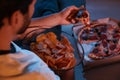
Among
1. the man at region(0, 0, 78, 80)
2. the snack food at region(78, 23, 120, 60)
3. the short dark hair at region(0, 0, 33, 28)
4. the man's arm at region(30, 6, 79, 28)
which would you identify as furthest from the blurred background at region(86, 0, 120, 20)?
the short dark hair at region(0, 0, 33, 28)

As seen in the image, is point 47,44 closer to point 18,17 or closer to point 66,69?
point 66,69

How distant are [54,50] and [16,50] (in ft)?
1.04

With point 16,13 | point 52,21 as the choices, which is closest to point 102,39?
point 52,21

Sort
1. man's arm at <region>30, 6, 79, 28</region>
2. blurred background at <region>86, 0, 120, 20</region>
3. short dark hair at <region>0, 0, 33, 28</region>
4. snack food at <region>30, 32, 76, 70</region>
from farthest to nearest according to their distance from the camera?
1. blurred background at <region>86, 0, 120, 20</region>
2. man's arm at <region>30, 6, 79, 28</region>
3. snack food at <region>30, 32, 76, 70</region>
4. short dark hair at <region>0, 0, 33, 28</region>

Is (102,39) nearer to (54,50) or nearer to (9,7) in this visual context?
(54,50)

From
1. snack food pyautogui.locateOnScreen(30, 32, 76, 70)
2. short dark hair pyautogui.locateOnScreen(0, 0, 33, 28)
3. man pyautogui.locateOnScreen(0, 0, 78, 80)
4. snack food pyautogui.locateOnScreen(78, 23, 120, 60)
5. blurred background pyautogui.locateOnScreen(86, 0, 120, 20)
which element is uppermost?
short dark hair pyautogui.locateOnScreen(0, 0, 33, 28)

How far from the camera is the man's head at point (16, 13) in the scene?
28.5 inches

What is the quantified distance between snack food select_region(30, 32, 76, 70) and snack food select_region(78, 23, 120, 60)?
17cm

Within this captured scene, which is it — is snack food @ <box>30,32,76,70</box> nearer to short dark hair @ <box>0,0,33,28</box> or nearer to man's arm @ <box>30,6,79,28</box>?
man's arm @ <box>30,6,79,28</box>

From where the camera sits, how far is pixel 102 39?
141 centimetres

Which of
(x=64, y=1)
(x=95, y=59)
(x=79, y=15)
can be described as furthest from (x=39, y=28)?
(x=64, y=1)

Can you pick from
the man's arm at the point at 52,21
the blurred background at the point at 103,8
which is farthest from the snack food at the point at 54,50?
the blurred background at the point at 103,8

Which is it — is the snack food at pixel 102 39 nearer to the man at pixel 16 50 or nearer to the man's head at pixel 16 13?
the man at pixel 16 50

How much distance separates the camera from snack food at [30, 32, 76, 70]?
3.80 ft
